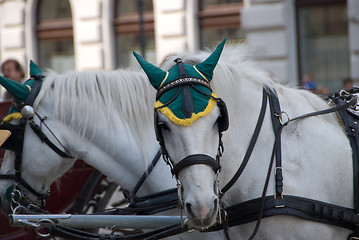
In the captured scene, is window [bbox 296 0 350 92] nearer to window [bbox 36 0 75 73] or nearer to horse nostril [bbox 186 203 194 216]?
window [bbox 36 0 75 73]

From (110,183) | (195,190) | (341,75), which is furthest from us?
(341,75)

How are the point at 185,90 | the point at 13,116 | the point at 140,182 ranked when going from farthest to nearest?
1. the point at 13,116
2. the point at 140,182
3. the point at 185,90

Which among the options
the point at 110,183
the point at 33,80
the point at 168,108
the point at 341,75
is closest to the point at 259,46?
the point at 341,75

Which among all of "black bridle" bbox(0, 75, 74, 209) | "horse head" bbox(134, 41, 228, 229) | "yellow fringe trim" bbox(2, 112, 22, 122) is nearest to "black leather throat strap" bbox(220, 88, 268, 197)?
"horse head" bbox(134, 41, 228, 229)

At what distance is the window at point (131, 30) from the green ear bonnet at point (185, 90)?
6.71m

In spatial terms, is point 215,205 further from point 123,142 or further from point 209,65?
point 123,142

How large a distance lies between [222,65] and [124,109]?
2.03 feet

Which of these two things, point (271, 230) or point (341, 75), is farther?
point (341, 75)

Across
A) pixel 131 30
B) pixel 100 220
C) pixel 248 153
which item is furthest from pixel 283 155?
pixel 131 30

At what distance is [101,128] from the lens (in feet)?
9.19

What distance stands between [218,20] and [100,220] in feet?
19.9

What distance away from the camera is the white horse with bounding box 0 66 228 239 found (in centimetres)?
275

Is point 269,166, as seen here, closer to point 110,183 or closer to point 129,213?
point 129,213

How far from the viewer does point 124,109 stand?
2779 millimetres
